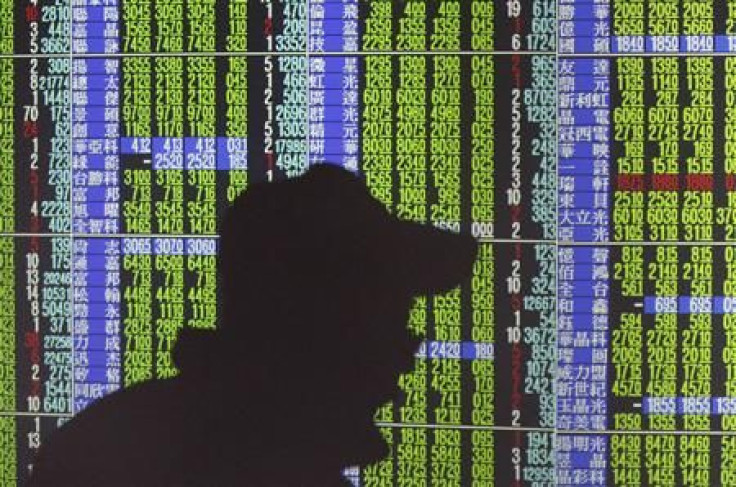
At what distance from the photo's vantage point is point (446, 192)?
1.24 metres

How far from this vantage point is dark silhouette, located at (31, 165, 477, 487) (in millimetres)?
1238

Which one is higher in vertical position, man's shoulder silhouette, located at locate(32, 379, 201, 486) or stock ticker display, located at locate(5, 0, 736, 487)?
stock ticker display, located at locate(5, 0, 736, 487)

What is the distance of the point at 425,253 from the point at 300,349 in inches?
8.4

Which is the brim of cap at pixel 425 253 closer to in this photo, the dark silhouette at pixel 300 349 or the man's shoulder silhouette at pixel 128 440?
the dark silhouette at pixel 300 349

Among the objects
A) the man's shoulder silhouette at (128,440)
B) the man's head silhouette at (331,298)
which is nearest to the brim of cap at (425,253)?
the man's head silhouette at (331,298)

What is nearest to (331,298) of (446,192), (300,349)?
(300,349)

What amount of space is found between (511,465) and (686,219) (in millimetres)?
403

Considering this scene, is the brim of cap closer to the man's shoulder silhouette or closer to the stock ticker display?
the stock ticker display

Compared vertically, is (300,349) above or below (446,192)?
below

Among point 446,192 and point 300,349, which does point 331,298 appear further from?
point 446,192

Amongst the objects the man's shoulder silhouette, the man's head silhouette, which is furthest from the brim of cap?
the man's shoulder silhouette

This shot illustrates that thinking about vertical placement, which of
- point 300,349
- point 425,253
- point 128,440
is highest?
point 425,253

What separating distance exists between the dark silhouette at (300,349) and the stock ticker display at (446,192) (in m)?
0.03

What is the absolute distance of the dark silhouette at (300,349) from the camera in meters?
1.24
